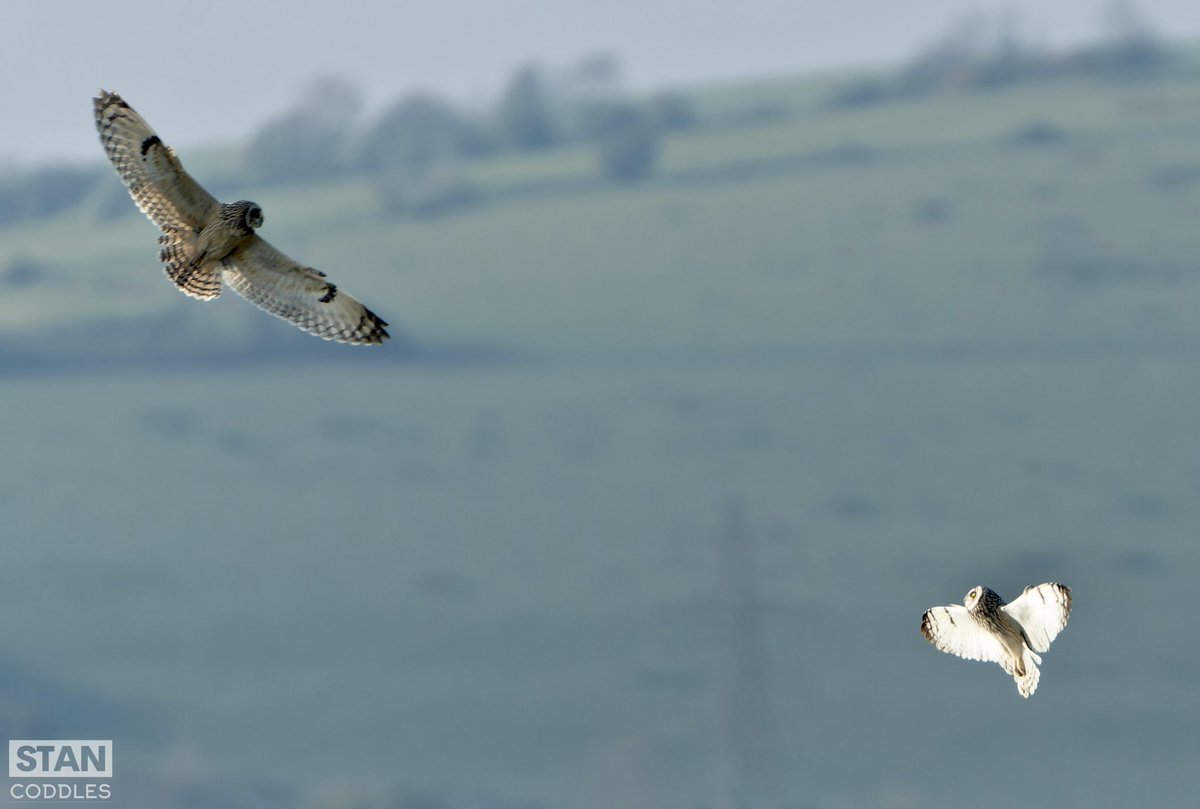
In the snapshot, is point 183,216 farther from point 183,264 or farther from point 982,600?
point 982,600

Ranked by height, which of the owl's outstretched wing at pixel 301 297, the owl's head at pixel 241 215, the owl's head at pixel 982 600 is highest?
the owl's head at pixel 241 215

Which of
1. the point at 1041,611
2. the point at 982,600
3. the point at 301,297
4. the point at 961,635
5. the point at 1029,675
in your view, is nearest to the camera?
the point at 1029,675

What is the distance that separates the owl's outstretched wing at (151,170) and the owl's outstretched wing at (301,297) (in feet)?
1.60

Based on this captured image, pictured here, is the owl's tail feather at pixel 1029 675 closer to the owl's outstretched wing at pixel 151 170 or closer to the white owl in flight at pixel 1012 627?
the white owl in flight at pixel 1012 627

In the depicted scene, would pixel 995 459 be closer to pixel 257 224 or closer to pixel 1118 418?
pixel 1118 418

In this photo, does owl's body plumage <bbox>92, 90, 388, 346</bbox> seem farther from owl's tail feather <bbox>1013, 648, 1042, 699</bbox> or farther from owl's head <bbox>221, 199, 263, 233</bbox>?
owl's tail feather <bbox>1013, 648, 1042, 699</bbox>

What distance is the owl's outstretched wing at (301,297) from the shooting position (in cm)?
1623

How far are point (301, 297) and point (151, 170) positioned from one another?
145cm

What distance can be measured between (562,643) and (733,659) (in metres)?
9.46

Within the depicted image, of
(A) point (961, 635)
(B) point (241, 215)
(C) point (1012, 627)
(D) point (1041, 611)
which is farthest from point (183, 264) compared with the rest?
(D) point (1041, 611)

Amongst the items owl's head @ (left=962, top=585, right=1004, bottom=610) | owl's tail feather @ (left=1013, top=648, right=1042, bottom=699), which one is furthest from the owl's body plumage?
owl's tail feather @ (left=1013, top=648, right=1042, bottom=699)

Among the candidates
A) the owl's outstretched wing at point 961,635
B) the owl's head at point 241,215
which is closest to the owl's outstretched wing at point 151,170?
the owl's head at point 241,215

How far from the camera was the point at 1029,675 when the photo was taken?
14211mm

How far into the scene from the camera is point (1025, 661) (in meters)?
14.4
